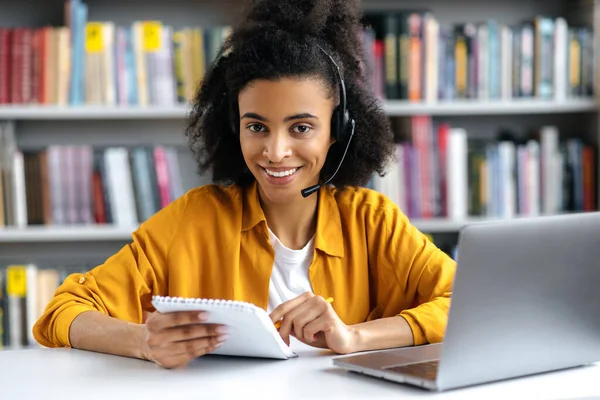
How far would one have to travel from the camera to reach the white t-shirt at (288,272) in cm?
156

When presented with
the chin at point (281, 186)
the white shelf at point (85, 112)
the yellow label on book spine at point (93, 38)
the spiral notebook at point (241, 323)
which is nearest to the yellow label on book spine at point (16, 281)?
the white shelf at point (85, 112)

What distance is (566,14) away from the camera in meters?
2.95

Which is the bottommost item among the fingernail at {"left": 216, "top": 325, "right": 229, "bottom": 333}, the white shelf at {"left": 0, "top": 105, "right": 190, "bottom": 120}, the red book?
the fingernail at {"left": 216, "top": 325, "right": 229, "bottom": 333}

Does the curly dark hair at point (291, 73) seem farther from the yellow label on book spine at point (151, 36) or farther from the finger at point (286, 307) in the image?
the yellow label on book spine at point (151, 36)

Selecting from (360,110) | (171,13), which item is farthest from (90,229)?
(360,110)

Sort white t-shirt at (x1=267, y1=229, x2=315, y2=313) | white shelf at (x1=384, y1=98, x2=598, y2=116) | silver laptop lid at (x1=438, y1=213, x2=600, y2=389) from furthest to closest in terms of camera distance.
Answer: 1. white shelf at (x1=384, y1=98, x2=598, y2=116)
2. white t-shirt at (x1=267, y1=229, x2=315, y2=313)
3. silver laptop lid at (x1=438, y1=213, x2=600, y2=389)

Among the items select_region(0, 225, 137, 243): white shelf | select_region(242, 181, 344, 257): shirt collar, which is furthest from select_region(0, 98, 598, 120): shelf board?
select_region(242, 181, 344, 257): shirt collar

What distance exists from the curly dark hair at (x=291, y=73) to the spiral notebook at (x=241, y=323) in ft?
1.68

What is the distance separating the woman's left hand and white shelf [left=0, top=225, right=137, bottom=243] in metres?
1.48

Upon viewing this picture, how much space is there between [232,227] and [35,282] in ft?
4.20

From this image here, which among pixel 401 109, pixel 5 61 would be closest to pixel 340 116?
pixel 401 109

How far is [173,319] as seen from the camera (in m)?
1.11

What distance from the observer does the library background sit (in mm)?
2582

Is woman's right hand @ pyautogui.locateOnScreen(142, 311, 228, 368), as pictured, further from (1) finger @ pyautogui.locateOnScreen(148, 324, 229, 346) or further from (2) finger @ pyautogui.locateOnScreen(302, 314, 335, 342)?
(2) finger @ pyautogui.locateOnScreen(302, 314, 335, 342)
